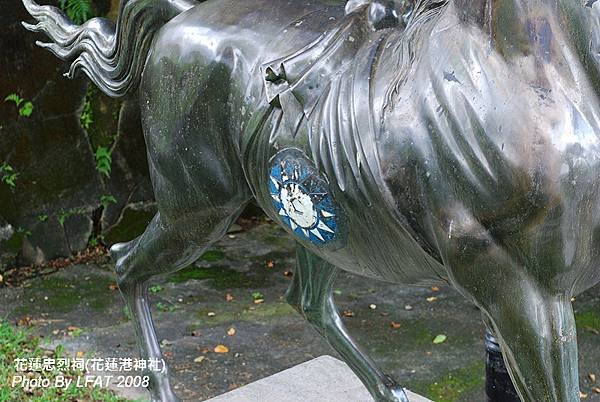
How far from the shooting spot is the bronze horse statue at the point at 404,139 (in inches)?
48.9

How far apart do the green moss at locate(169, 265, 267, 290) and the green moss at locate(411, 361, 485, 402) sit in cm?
134

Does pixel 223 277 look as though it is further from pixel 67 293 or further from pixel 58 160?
pixel 58 160

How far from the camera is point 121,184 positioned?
515 centimetres

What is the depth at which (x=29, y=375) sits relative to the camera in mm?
3475

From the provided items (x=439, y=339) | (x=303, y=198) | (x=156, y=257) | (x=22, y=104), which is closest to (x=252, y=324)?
(x=439, y=339)

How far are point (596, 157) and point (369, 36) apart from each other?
497mm

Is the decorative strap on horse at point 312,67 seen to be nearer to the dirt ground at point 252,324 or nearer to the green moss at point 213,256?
the dirt ground at point 252,324

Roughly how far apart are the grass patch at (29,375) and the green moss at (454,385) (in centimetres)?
124

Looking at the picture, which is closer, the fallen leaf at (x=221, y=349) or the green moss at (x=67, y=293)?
the fallen leaf at (x=221, y=349)

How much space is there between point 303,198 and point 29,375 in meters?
2.32

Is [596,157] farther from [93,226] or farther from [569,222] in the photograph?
[93,226]

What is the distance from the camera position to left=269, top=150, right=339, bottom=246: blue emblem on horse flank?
1.53m

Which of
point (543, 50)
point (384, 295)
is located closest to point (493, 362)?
point (543, 50)

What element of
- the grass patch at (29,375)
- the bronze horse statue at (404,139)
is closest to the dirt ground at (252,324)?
the grass patch at (29,375)
